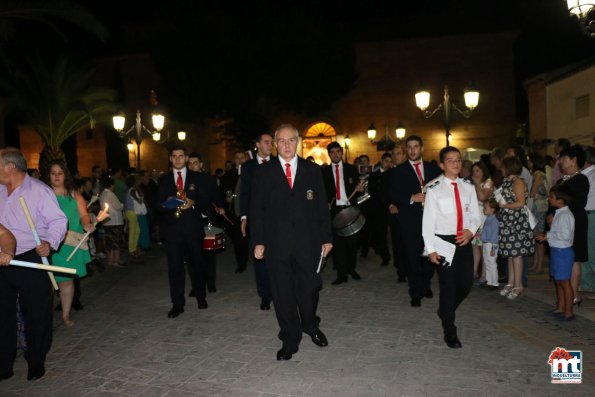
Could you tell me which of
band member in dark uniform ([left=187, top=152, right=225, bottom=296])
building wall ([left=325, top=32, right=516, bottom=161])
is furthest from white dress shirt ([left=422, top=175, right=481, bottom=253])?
building wall ([left=325, top=32, right=516, bottom=161])

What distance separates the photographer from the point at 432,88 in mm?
31078

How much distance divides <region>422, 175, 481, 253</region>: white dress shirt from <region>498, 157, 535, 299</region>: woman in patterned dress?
7.11 feet

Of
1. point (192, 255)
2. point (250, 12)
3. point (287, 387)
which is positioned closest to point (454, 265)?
point (287, 387)

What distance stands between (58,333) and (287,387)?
346 cm

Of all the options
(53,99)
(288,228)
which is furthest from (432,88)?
(288,228)

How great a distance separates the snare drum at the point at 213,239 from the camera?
7.45m

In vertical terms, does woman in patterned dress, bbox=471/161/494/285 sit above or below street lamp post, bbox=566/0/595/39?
below

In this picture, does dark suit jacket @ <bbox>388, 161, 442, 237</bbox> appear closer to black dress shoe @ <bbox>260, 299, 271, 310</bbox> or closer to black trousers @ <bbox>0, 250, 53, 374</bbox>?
black dress shoe @ <bbox>260, 299, 271, 310</bbox>

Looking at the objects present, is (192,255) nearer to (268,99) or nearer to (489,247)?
(489,247)

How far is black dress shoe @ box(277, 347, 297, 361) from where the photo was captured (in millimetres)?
5176

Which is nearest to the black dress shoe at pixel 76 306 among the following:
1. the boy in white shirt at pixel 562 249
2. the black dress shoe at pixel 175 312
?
the black dress shoe at pixel 175 312

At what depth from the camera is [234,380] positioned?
15.4 feet

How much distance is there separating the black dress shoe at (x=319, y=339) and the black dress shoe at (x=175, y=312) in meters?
2.24

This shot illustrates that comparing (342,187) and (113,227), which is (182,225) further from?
(113,227)
